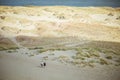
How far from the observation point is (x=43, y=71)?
3.68 m

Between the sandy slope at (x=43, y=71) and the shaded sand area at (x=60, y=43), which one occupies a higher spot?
the shaded sand area at (x=60, y=43)

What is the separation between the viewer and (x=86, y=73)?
11.8 ft

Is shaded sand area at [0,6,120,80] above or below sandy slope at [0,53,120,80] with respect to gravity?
above

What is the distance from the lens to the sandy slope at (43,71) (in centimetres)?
358

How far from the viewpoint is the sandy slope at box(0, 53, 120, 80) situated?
141 inches

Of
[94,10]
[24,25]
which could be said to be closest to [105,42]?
[94,10]

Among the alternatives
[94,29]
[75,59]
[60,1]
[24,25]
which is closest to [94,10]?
[94,29]

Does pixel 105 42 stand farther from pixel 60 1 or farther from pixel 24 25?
pixel 24 25

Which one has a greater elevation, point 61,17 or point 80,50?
point 61,17

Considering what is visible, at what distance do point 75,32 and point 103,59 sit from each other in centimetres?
57

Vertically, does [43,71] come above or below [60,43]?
below

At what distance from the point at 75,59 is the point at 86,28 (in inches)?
19.2

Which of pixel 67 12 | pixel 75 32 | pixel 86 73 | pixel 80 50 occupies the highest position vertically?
pixel 67 12

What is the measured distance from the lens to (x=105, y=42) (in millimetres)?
3586
